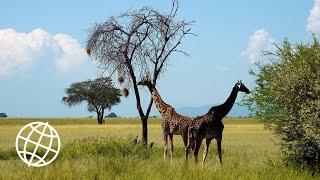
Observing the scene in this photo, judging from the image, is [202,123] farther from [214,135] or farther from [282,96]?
[282,96]

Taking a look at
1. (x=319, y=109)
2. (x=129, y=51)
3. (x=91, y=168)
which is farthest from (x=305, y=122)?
(x=129, y=51)

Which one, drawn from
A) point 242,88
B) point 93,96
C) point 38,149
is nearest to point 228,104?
point 242,88

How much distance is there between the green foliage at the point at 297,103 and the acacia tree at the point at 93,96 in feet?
317

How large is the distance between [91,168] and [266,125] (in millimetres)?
5350

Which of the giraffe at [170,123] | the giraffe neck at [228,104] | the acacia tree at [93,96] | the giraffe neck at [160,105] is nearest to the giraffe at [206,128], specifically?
the giraffe neck at [228,104]

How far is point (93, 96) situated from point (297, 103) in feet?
351

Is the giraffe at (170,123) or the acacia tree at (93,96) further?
the acacia tree at (93,96)

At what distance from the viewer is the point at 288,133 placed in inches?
648

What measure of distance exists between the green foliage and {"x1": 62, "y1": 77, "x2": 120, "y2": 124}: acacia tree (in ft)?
317

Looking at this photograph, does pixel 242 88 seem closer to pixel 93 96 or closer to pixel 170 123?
pixel 170 123

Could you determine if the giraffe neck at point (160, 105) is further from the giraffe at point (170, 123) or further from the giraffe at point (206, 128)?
the giraffe at point (206, 128)

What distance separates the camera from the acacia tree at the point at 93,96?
388 ft

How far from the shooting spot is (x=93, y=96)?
4781 inches

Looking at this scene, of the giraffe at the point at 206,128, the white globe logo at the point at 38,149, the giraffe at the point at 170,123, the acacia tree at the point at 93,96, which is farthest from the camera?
the acacia tree at the point at 93,96
